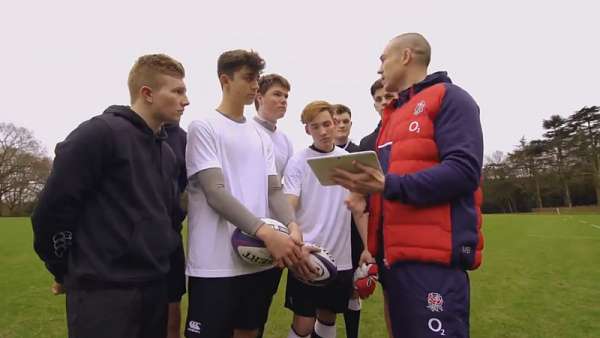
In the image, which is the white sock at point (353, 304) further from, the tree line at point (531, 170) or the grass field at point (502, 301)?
the tree line at point (531, 170)

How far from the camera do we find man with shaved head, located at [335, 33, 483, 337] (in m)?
1.97

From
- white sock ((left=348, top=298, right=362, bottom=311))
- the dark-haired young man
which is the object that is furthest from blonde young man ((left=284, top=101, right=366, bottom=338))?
white sock ((left=348, top=298, right=362, bottom=311))

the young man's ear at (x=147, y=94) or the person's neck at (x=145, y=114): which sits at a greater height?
the young man's ear at (x=147, y=94)

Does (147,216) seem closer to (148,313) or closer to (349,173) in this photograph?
(148,313)

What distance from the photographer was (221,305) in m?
2.39

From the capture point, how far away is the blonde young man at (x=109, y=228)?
200 centimetres

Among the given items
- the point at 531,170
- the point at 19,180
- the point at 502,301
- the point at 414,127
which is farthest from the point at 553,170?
the point at 19,180

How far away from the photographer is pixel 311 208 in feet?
11.6

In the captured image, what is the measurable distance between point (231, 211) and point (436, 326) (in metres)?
1.22

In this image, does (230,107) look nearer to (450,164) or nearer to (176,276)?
(176,276)

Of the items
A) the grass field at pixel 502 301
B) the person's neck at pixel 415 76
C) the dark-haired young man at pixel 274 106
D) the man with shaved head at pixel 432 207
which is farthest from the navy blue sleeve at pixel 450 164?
the grass field at pixel 502 301

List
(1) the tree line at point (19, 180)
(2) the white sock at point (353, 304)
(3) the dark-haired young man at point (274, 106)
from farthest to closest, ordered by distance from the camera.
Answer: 1. (1) the tree line at point (19, 180)
2. (2) the white sock at point (353, 304)
3. (3) the dark-haired young man at point (274, 106)

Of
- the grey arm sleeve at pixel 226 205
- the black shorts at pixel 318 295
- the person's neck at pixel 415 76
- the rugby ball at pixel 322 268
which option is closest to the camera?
the grey arm sleeve at pixel 226 205

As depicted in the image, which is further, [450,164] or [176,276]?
[176,276]
